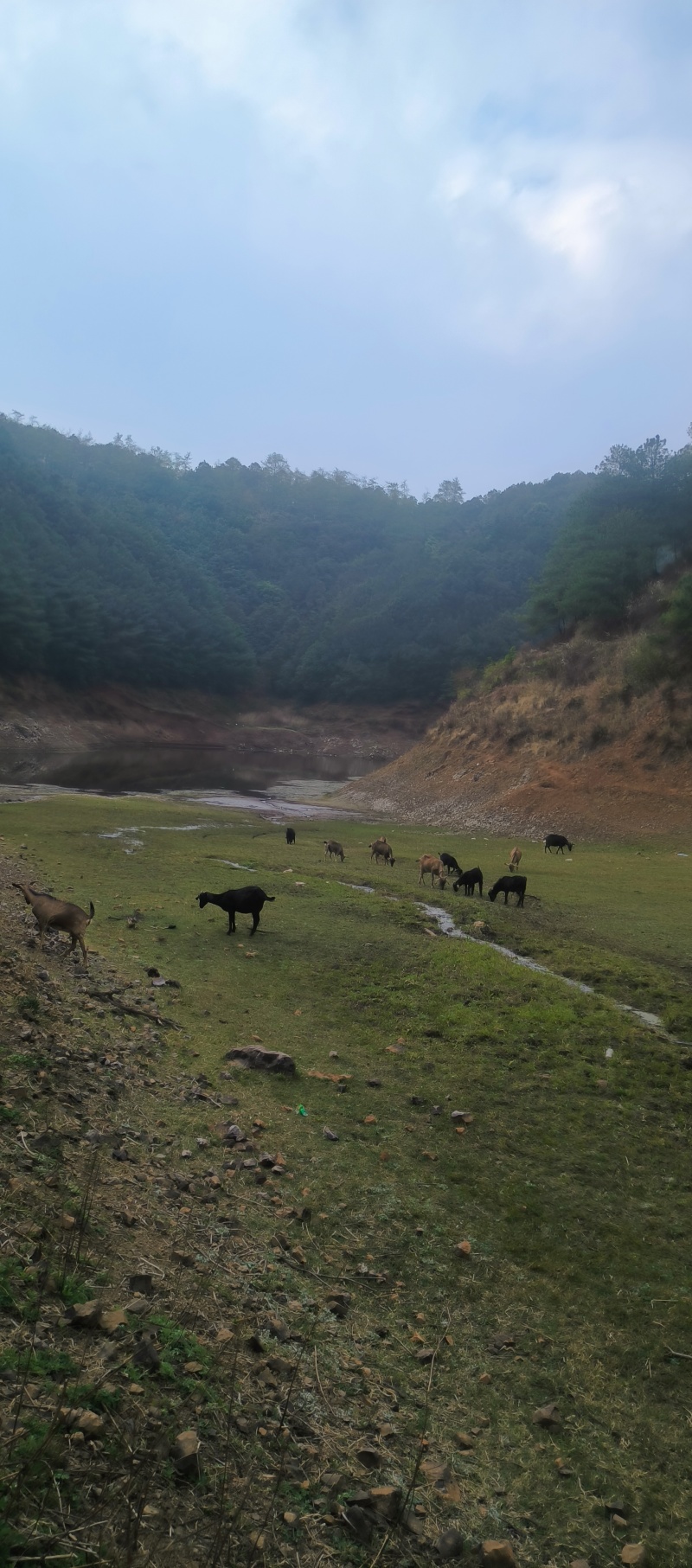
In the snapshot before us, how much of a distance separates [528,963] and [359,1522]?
11.4m

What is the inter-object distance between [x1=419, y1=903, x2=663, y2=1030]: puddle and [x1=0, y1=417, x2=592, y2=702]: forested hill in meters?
63.3

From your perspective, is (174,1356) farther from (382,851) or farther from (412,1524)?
(382,851)

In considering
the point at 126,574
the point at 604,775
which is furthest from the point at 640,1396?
the point at 126,574

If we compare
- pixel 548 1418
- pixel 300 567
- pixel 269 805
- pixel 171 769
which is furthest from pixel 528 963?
pixel 300 567

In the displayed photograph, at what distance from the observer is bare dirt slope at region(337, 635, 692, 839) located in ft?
123

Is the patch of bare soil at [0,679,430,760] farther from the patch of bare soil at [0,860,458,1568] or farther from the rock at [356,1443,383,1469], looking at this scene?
the rock at [356,1443,383,1469]

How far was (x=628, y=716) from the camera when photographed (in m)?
42.3

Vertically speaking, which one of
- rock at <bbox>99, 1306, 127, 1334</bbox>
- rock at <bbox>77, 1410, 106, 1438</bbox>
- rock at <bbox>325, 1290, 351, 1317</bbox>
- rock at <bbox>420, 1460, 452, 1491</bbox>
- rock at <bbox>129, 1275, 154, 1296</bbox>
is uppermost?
rock at <bbox>77, 1410, 106, 1438</bbox>

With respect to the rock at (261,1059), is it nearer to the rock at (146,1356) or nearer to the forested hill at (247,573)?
the rock at (146,1356)

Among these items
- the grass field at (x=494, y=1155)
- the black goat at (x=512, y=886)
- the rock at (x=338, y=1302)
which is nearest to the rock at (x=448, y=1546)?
the grass field at (x=494, y=1155)

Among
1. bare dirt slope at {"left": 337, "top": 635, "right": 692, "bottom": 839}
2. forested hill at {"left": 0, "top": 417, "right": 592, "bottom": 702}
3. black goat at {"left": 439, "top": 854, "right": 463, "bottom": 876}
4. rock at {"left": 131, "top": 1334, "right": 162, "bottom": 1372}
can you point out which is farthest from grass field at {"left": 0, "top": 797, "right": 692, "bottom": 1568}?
forested hill at {"left": 0, "top": 417, "right": 592, "bottom": 702}

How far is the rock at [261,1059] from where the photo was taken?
29.3 ft

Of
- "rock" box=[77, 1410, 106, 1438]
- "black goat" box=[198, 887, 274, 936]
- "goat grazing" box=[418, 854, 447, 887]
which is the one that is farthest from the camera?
"goat grazing" box=[418, 854, 447, 887]

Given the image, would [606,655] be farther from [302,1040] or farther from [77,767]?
[302,1040]
